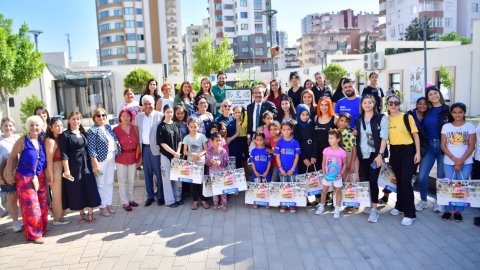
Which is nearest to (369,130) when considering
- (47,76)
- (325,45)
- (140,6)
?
(47,76)

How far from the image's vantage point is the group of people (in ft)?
18.0

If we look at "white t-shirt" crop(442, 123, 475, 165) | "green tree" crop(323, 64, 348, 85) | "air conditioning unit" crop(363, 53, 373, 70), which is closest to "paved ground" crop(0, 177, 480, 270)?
"white t-shirt" crop(442, 123, 475, 165)

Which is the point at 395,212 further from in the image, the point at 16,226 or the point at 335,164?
the point at 16,226

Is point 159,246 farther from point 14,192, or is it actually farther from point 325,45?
point 325,45

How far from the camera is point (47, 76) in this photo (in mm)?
27531

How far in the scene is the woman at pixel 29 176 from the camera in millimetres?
5316

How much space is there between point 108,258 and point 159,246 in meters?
0.65

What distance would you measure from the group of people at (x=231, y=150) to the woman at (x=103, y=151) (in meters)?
0.02

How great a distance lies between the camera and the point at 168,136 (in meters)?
6.37

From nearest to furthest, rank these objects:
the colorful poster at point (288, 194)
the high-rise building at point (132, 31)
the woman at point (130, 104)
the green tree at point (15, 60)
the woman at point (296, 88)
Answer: the colorful poster at point (288, 194) → the woman at point (130, 104) → the woman at point (296, 88) → the green tree at point (15, 60) → the high-rise building at point (132, 31)

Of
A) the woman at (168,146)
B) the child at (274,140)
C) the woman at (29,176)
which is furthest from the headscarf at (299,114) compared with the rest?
the woman at (29,176)

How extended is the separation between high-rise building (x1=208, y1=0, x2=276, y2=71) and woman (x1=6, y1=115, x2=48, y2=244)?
244 ft

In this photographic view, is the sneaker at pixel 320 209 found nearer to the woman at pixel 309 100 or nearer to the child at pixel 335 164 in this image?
the child at pixel 335 164

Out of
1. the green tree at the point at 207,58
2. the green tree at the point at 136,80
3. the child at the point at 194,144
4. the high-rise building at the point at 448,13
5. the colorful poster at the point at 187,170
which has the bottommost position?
the colorful poster at the point at 187,170
